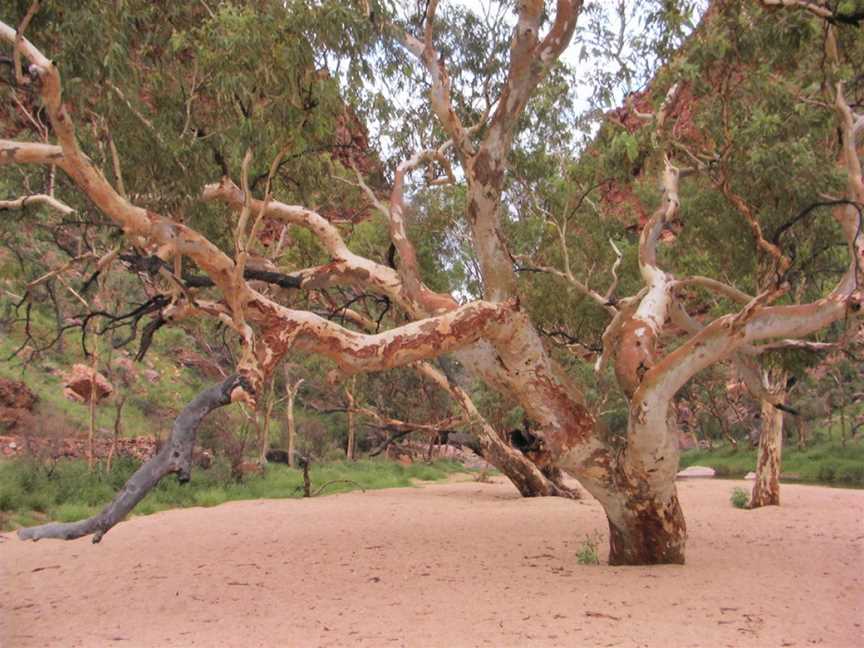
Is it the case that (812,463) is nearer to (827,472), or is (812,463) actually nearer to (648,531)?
(827,472)

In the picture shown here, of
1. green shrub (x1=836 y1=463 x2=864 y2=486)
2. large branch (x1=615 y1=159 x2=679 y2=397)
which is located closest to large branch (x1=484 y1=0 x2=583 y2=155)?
large branch (x1=615 y1=159 x2=679 y2=397)

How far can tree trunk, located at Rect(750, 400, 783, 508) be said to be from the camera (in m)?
11.2

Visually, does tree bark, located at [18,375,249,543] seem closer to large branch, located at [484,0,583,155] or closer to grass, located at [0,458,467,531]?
large branch, located at [484,0,583,155]

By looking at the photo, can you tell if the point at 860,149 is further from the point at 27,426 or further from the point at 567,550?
the point at 27,426

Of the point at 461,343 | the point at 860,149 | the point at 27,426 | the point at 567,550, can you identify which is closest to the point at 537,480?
the point at 567,550

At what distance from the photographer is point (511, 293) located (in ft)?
20.2

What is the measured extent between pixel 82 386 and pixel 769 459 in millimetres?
17093

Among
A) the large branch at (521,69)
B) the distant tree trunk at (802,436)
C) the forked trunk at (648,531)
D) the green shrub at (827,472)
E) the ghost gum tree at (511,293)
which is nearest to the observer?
the ghost gum tree at (511,293)

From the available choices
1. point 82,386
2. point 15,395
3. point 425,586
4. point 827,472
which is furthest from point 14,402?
point 827,472

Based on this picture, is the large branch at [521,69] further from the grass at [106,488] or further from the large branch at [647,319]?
the grass at [106,488]

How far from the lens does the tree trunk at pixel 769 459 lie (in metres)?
11.2

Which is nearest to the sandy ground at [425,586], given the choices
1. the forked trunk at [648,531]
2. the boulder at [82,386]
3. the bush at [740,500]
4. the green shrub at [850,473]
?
the forked trunk at [648,531]

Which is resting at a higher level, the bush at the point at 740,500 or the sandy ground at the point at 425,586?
the bush at the point at 740,500

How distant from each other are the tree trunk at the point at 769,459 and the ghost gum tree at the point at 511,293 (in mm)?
4272
